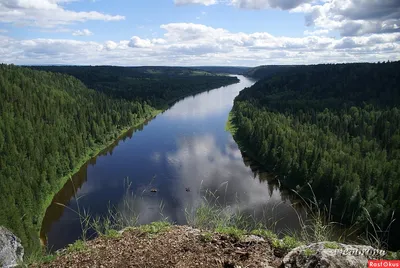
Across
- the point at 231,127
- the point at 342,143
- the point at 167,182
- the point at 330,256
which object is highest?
the point at 330,256

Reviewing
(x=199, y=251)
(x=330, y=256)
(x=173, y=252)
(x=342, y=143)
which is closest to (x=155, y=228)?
(x=173, y=252)

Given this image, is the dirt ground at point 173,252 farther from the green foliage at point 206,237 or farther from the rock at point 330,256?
the rock at point 330,256

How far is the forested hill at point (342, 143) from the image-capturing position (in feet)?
160

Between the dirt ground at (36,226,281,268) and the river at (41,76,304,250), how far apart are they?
17914mm

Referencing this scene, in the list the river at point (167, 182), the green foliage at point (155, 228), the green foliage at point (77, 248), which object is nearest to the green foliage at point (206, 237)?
the green foliage at point (155, 228)

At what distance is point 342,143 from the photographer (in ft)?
247

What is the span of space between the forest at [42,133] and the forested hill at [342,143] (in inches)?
1639

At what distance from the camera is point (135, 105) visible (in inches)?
5330

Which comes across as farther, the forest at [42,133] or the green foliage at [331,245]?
the forest at [42,133]

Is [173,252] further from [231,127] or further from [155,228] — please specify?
[231,127]

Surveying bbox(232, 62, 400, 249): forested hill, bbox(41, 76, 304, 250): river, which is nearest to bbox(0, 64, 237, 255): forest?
bbox(41, 76, 304, 250): river

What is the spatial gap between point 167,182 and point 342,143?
45059mm

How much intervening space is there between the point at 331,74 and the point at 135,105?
12337cm

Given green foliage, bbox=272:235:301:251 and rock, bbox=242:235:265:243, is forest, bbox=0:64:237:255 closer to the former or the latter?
rock, bbox=242:235:265:243
